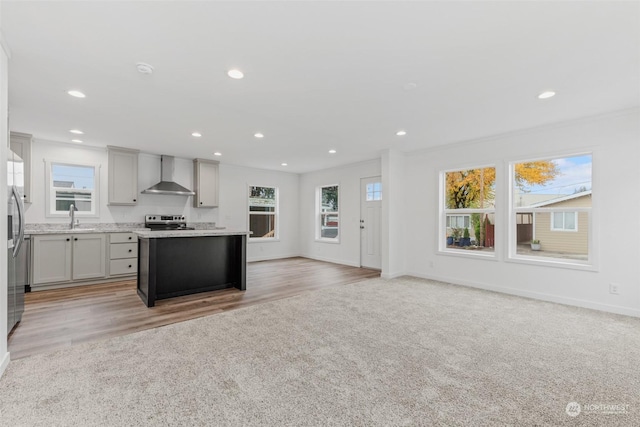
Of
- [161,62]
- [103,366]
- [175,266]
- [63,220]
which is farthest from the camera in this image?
[63,220]

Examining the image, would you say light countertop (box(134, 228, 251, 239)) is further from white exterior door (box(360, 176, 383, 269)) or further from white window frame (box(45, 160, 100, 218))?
white exterior door (box(360, 176, 383, 269))

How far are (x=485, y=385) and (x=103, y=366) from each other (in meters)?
2.88

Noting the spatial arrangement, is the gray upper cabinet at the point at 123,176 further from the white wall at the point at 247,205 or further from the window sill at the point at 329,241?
the window sill at the point at 329,241

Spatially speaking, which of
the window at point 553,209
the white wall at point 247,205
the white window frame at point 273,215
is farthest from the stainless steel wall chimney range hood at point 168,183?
the window at point 553,209

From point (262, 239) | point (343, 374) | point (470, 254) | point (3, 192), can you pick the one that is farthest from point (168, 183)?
point (470, 254)

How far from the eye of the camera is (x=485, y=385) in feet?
6.73

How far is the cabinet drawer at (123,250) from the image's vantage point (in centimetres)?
517

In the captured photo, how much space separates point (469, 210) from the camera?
507 cm

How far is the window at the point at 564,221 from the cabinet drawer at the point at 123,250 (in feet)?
22.9

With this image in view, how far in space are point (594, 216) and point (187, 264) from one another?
220 inches

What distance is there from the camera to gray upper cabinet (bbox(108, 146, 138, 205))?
216 inches

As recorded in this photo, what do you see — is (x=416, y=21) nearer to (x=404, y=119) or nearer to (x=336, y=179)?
(x=404, y=119)

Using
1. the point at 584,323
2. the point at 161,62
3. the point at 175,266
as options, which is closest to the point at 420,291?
the point at 584,323

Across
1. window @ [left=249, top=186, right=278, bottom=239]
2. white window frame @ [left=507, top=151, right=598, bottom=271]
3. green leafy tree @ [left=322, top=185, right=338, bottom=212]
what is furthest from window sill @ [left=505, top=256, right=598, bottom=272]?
window @ [left=249, top=186, right=278, bottom=239]
